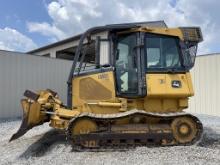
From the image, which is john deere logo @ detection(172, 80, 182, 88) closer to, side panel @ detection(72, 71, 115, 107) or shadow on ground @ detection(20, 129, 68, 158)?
side panel @ detection(72, 71, 115, 107)

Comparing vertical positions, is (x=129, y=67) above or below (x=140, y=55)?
below

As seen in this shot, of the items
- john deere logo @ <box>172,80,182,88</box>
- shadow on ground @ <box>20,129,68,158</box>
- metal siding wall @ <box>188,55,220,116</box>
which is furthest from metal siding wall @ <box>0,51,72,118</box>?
john deere logo @ <box>172,80,182,88</box>

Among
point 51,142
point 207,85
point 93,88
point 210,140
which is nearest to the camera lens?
point 93,88

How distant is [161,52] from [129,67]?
0.81m

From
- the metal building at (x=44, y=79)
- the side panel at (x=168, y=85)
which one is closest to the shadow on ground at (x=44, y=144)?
the side panel at (x=168, y=85)

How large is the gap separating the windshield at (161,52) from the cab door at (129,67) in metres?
0.24

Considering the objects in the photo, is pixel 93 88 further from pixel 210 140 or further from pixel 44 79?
pixel 44 79

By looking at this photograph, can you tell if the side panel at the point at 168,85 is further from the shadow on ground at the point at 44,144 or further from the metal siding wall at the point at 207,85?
the metal siding wall at the point at 207,85

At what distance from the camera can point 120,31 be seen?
25.7 feet

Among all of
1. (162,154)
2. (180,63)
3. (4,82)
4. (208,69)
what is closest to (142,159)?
(162,154)

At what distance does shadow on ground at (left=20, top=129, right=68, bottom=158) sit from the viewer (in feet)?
24.1

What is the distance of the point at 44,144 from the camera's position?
27.1 ft

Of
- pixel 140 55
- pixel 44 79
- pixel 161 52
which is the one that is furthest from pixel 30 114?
pixel 44 79

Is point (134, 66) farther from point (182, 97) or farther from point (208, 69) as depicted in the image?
point (208, 69)
